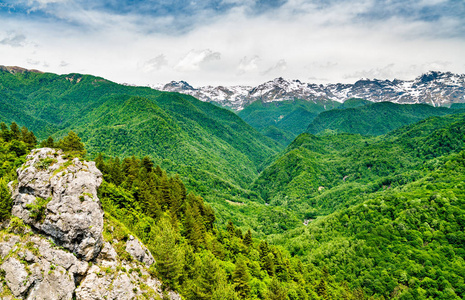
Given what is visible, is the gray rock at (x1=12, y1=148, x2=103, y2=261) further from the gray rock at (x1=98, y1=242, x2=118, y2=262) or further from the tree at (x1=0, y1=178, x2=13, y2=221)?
the gray rock at (x1=98, y1=242, x2=118, y2=262)

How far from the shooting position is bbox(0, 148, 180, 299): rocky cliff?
110 feet

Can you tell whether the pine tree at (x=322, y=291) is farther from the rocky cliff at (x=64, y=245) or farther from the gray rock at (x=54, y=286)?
the gray rock at (x=54, y=286)

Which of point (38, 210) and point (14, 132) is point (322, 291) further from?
point (14, 132)

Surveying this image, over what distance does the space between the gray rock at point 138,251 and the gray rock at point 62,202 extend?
5.33 meters

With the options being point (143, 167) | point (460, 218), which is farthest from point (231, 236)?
point (460, 218)

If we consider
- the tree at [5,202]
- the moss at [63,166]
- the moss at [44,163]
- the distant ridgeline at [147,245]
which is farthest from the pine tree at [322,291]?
the tree at [5,202]

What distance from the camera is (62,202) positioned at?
4012 cm

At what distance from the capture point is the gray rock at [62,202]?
125ft

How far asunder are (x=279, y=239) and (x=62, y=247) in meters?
145

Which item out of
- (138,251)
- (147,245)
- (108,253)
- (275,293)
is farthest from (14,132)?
(275,293)

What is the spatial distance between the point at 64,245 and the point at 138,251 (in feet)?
39.9

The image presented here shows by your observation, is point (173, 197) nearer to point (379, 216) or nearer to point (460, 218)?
point (379, 216)

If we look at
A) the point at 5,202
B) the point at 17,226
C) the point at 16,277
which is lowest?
the point at 16,277

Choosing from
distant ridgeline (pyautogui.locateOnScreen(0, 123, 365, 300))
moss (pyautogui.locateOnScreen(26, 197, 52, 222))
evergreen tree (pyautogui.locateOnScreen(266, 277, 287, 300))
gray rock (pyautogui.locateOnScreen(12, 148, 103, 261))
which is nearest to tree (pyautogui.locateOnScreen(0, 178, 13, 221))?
distant ridgeline (pyautogui.locateOnScreen(0, 123, 365, 300))
